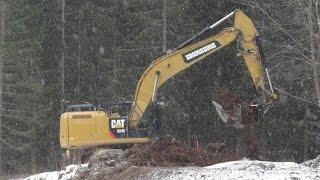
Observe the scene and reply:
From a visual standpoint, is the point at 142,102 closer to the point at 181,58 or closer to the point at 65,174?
the point at 181,58

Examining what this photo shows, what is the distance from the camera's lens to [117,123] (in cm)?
1828

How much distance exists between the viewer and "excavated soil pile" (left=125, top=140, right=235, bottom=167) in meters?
15.4

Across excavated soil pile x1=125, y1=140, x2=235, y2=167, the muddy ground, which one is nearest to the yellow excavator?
the muddy ground

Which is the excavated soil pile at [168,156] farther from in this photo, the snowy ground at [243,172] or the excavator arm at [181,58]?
the excavator arm at [181,58]

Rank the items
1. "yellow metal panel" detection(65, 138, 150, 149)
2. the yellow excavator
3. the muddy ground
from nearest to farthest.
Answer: the muddy ground
the yellow excavator
"yellow metal panel" detection(65, 138, 150, 149)

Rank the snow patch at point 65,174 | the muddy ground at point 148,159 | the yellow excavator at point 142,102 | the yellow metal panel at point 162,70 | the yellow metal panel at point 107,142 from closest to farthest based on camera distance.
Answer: the muddy ground at point 148,159 → the snow patch at point 65,174 → the yellow excavator at point 142,102 → the yellow metal panel at point 107,142 → the yellow metal panel at point 162,70

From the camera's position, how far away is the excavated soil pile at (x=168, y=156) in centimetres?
1542

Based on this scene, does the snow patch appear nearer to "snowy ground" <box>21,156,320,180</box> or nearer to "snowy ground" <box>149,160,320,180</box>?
"snowy ground" <box>21,156,320,180</box>

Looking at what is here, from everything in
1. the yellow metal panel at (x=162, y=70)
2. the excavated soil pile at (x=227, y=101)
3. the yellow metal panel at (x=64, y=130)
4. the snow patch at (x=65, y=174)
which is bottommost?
the snow patch at (x=65, y=174)

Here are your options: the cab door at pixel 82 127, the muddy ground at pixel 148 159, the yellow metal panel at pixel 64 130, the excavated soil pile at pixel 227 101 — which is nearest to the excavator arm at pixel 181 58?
the cab door at pixel 82 127

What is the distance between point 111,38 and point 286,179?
78.9 feet

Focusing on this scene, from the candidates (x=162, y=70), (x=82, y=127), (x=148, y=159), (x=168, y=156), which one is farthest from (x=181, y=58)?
(x=148, y=159)

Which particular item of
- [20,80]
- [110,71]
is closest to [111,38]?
[110,71]

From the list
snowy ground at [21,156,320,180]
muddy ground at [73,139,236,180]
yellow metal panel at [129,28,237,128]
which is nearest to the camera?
snowy ground at [21,156,320,180]
